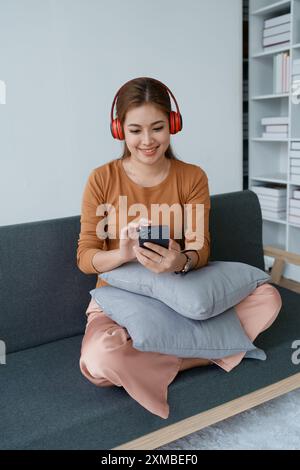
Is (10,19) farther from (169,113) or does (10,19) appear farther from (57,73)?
(169,113)

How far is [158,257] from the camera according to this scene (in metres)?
1.39

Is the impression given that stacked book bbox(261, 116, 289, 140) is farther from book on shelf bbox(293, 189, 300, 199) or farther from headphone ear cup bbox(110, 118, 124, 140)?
headphone ear cup bbox(110, 118, 124, 140)

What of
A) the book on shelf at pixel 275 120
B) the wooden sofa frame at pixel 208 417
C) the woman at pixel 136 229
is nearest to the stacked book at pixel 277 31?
the book on shelf at pixel 275 120

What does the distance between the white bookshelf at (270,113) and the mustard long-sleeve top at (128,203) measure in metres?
1.81

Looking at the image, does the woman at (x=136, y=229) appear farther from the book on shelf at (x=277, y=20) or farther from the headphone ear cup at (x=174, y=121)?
the book on shelf at (x=277, y=20)

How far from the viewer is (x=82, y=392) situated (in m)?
1.33

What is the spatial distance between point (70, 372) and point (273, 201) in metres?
2.42

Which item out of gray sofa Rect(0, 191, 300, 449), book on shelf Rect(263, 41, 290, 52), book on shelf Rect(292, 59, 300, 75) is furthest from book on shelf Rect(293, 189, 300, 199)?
gray sofa Rect(0, 191, 300, 449)

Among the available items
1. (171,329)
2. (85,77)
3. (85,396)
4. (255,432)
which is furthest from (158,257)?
(85,77)

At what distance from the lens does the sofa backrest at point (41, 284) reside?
1.59 m

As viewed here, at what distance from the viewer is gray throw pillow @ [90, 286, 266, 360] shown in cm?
133

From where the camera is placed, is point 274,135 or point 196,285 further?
point 274,135

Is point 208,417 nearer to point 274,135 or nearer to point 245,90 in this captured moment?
point 274,135
